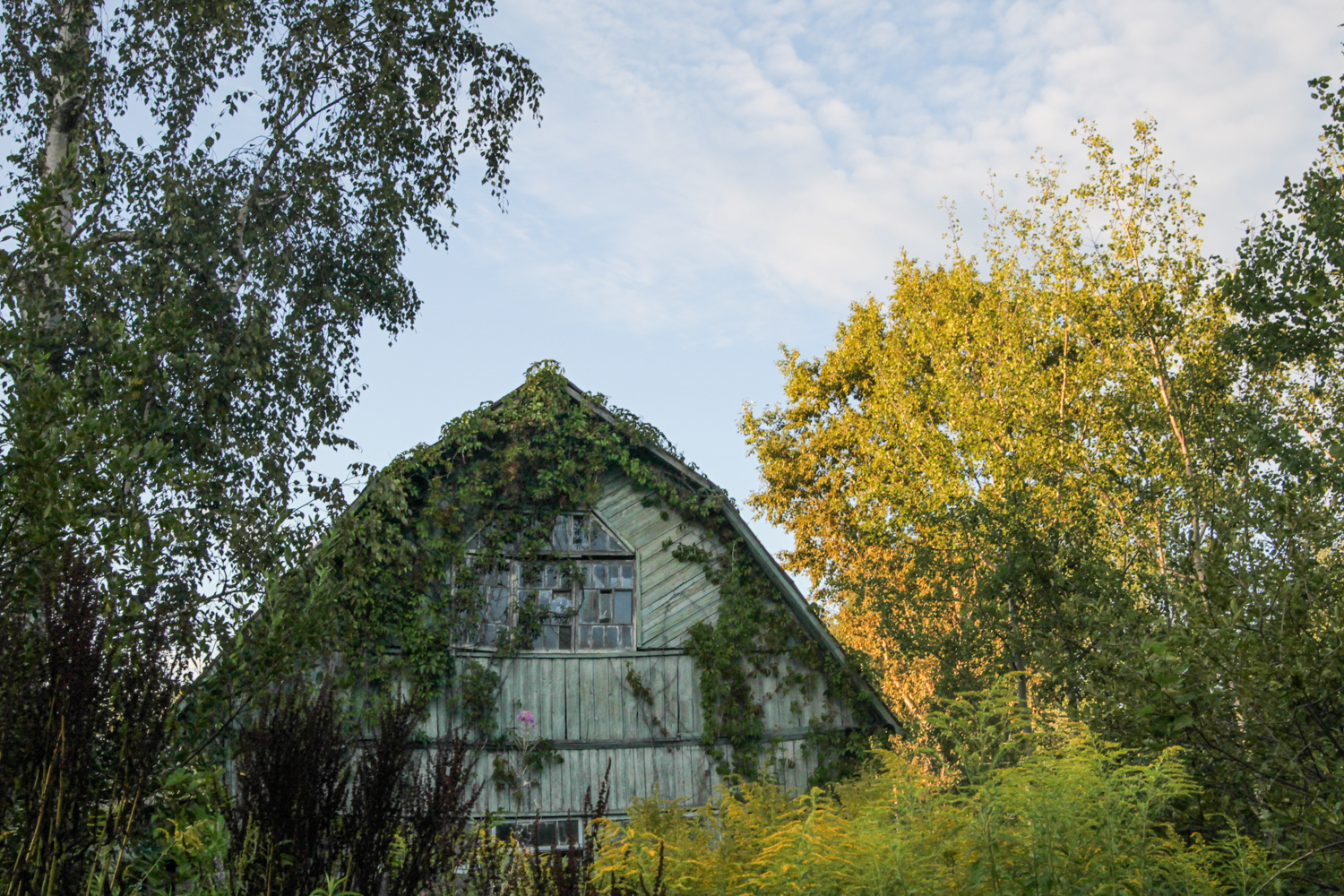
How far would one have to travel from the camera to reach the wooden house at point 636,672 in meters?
11.4

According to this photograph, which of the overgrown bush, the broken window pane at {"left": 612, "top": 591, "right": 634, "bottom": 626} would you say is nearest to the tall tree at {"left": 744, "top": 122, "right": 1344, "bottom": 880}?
the overgrown bush

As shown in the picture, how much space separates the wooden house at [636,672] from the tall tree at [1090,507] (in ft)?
7.55

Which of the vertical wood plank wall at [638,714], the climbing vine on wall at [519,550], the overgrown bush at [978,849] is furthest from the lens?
the vertical wood plank wall at [638,714]

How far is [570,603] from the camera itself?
39.5 feet

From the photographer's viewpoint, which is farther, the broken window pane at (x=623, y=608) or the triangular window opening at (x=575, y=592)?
the broken window pane at (x=623, y=608)

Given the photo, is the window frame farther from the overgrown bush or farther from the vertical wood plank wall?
the overgrown bush

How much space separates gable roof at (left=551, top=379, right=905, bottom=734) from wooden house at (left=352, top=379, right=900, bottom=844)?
0.02 meters

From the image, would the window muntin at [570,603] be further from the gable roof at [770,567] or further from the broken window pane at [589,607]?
the gable roof at [770,567]

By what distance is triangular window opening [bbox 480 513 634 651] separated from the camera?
11875mm

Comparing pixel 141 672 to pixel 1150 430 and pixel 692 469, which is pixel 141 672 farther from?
pixel 1150 430

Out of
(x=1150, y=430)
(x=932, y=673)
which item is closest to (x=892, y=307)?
(x=1150, y=430)

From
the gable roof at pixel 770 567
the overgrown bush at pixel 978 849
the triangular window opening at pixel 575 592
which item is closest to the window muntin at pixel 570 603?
the triangular window opening at pixel 575 592

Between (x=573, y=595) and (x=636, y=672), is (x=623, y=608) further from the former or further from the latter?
(x=636, y=672)

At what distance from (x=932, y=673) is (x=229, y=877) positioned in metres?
14.5
